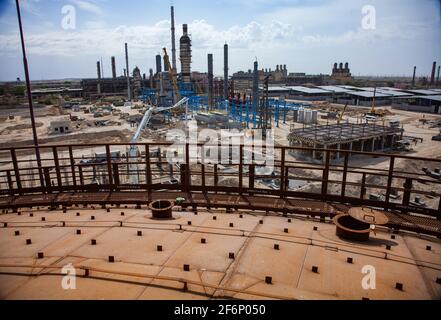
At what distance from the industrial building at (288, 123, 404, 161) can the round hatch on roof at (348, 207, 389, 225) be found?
78.1 feet

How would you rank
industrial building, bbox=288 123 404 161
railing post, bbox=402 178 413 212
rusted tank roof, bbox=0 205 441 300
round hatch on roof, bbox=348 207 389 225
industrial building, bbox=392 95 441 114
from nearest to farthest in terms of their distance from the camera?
1. rusted tank roof, bbox=0 205 441 300
2. round hatch on roof, bbox=348 207 389 225
3. railing post, bbox=402 178 413 212
4. industrial building, bbox=288 123 404 161
5. industrial building, bbox=392 95 441 114

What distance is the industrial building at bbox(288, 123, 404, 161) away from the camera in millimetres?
28469

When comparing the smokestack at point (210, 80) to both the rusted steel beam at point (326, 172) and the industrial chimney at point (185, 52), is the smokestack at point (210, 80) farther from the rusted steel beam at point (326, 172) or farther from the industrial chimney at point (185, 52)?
the rusted steel beam at point (326, 172)

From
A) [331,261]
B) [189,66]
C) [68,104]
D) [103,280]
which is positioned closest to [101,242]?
[103,280]

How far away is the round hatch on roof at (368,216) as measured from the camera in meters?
4.40

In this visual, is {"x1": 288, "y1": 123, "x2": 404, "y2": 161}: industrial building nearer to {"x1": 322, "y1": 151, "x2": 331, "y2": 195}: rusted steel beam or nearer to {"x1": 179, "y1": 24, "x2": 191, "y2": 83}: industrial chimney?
{"x1": 322, "y1": 151, "x2": 331, "y2": 195}: rusted steel beam

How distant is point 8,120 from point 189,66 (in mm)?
32754

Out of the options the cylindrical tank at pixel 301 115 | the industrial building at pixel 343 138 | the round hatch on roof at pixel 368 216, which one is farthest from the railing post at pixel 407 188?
the cylindrical tank at pixel 301 115

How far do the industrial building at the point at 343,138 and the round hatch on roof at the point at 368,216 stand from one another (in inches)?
938

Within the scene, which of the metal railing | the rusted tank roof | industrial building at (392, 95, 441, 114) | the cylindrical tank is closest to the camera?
the rusted tank roof

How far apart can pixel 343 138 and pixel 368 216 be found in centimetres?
2664

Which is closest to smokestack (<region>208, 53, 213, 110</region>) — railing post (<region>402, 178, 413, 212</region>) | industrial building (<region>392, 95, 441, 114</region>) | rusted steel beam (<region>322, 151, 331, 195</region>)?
industrial building (<region>392, 95, 441, 114</region>)

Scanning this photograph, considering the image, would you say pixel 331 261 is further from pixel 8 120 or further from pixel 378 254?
pixel 8 120

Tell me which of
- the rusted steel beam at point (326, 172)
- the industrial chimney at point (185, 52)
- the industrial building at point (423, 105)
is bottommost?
the industrial building at point (423, 105)
